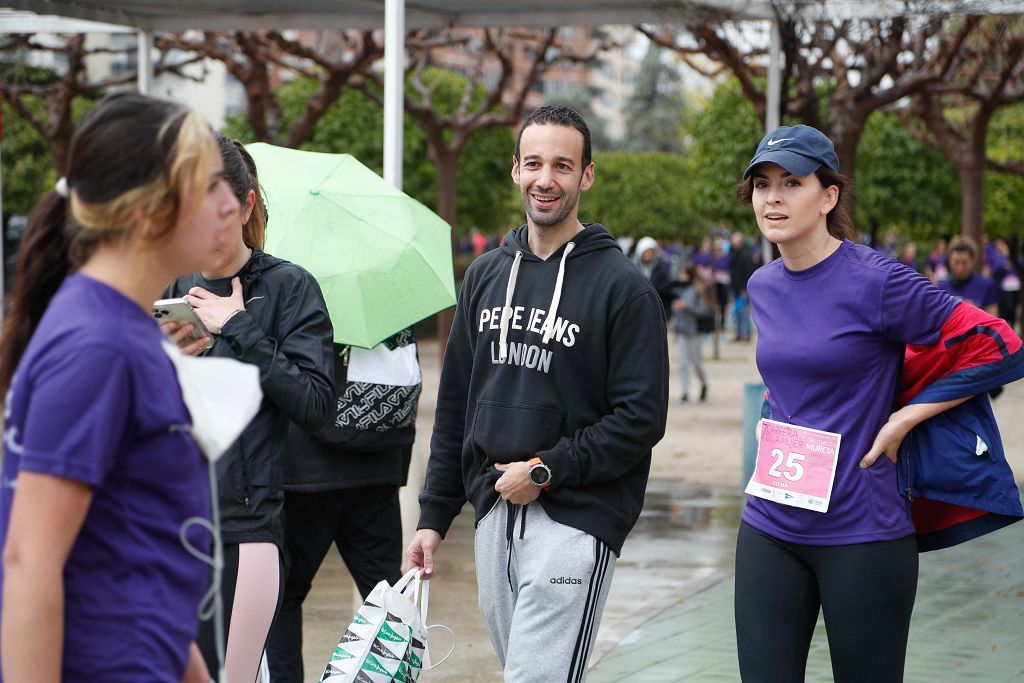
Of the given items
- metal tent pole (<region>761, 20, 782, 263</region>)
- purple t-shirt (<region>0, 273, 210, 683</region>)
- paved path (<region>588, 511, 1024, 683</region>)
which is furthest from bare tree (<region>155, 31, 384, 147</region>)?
purple t-shirt (<region>0, 273, 210, 683</region>)

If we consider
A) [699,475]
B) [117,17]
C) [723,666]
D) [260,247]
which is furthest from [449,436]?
[699,475]

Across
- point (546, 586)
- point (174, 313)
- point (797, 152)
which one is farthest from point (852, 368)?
point (174, 313)

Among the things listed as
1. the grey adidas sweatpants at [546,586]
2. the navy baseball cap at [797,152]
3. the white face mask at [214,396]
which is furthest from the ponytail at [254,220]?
the white face mask at [214,396]

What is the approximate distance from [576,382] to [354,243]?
65.4 inches

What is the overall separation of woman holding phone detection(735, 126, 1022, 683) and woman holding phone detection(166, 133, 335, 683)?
4.05 ft

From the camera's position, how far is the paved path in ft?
19.5

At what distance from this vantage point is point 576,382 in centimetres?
370

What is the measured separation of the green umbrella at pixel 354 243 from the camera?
16.3ft

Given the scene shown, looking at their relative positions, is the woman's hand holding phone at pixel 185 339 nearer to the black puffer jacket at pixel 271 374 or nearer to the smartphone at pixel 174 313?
the smartphone at pixel 174 313

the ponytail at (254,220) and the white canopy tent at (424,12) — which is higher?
the white canopy tent at (424,12)

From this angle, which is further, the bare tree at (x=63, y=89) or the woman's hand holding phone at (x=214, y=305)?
the bare tree at (x=63, y=89)

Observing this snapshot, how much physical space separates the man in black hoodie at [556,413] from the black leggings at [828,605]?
0.38 metres

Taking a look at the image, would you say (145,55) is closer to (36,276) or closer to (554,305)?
(554,305)

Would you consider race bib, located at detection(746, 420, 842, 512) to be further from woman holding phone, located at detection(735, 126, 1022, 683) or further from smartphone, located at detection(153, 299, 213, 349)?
smartphone, located at detection(153, 299, 213, 349)
